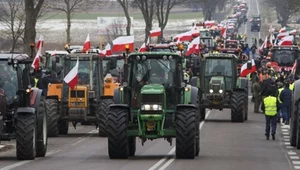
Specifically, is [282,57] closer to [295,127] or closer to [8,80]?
[295,127]

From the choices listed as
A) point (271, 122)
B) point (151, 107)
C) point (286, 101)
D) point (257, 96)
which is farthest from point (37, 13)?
point (151, 107)

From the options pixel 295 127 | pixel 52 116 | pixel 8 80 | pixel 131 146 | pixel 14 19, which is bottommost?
pixel 131 146

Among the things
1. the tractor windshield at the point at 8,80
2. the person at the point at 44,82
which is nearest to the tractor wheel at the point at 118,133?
the tractor windshield at the point at 8,80

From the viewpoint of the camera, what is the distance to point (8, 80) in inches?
938

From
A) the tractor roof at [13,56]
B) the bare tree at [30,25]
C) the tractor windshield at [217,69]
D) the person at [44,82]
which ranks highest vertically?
the bare tree at [30,25]

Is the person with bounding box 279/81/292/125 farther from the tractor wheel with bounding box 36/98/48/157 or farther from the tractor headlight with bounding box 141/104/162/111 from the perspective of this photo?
the tractor wheel with bounding box 36/98/48/157

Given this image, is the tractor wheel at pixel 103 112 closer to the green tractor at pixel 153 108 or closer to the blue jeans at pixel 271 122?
the blue jeans at pixel 271 122

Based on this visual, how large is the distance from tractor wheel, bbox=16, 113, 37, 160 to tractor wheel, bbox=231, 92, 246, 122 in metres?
17.7

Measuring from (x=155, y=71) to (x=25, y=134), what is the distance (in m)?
3.78

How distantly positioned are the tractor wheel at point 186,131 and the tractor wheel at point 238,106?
16.1 m

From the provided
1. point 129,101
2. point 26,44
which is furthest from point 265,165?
point 26,44

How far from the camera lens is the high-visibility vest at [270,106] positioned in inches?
1245

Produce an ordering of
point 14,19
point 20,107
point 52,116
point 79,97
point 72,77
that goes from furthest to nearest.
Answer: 1. point 14,19
2. point 79,97
3. point 52,116
4. point 72,77
5. point 20,107

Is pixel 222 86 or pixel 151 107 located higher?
pixel 151 107
